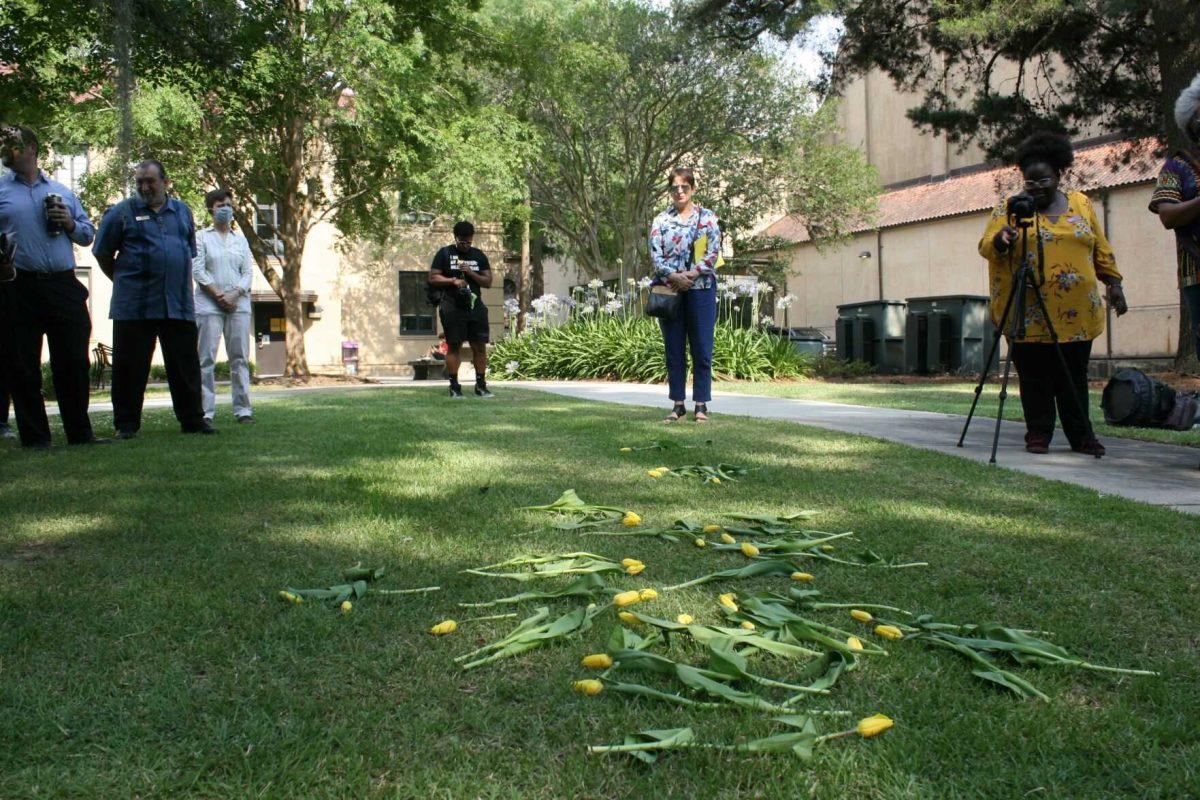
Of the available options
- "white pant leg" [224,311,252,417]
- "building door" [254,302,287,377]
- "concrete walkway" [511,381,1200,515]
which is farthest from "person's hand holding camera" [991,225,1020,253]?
"building door" [254,302,287,377]

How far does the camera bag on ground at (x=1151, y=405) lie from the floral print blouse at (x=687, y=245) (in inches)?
127

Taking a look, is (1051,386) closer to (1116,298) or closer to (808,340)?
(1116,298)

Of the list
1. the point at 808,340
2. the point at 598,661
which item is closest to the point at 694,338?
the point at 598,661

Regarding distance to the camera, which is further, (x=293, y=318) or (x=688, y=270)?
(x=293, y=318)

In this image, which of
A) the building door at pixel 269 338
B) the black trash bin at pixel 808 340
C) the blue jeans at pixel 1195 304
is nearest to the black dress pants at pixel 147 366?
the blue jeans at pixel 1195 304

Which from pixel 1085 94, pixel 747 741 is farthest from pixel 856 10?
pixel 747 741

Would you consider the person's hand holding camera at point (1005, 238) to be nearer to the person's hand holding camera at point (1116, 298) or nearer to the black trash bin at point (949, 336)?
the person's hand holding camera at point (1116, 298)

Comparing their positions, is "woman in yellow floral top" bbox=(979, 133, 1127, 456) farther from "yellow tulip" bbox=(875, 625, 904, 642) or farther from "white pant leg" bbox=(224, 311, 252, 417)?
"white pant leg" bbox=(224, 311, 252, 417)

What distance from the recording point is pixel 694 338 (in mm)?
8445

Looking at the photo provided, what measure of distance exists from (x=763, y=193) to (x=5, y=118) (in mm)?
→ 29072

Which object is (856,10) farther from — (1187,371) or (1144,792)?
(1144,792)

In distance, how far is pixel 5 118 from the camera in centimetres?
629

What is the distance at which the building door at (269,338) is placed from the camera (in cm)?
3319

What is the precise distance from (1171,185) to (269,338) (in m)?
31.2
